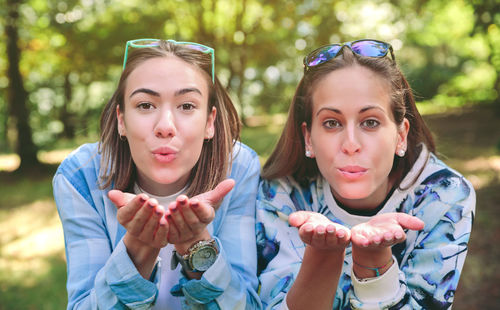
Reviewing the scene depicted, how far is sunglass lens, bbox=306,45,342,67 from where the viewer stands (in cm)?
224

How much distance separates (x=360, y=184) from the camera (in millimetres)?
2033

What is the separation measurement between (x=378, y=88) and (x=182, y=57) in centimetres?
98

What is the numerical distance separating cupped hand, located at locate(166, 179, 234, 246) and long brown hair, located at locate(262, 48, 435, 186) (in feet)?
2.41

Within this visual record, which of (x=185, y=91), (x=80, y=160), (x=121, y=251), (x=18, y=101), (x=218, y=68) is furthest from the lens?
(x=218, y=68)

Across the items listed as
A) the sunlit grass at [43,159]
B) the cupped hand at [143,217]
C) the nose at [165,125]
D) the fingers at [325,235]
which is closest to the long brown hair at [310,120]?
the nose at [165,125]

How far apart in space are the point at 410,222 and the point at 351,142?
525mm

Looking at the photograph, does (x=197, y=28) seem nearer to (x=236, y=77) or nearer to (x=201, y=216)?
(x=236, y=77)

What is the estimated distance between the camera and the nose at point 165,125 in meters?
1.99

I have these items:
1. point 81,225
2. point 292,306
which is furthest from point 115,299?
point 292,306

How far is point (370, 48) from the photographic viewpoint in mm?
2230

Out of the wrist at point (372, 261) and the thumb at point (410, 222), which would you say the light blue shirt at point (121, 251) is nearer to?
the wrist at point (372, 261)

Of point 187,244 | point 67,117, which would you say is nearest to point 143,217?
point 187,244

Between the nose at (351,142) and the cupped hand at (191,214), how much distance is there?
0.61 m

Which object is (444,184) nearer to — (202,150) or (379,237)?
(379,237)
